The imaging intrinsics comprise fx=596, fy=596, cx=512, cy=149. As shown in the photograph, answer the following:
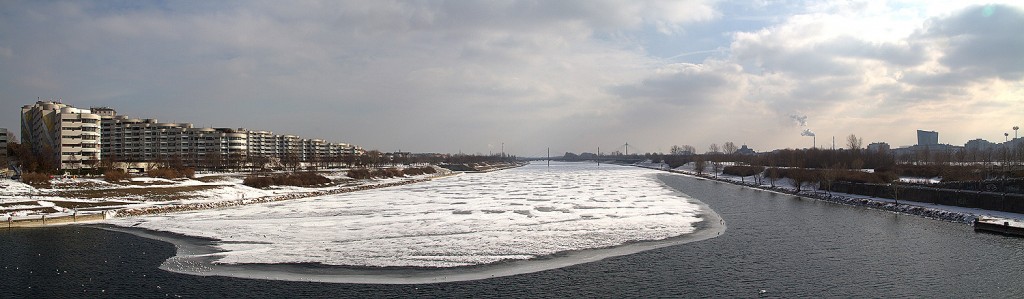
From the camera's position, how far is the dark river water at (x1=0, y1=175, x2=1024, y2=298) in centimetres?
1373

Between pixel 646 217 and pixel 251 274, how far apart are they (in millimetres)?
18591

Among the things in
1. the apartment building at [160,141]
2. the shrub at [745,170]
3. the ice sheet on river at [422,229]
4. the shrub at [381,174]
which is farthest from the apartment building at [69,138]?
the shrub at [745,170]

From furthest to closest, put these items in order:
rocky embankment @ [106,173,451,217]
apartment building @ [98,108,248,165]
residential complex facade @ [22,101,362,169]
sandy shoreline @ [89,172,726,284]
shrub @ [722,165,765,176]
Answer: apartment building @ [98,108,248,165], shrub @ [722,165,765,176], residential complex facade @ [22,101,362,169], rocky embankment @ [106,173,451,217], sandy shoreline @ [89,172,726,284]

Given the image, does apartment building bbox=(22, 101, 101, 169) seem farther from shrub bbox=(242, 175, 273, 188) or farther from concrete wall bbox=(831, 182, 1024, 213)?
concrete wall bbox=(831, 182, 1024, 213)

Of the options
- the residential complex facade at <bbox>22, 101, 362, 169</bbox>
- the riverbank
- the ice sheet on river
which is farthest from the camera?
the residential complex facade at <bbox>22, 101, 362, 169</bbox>

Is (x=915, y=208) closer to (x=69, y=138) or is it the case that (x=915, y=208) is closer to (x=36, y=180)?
(x=36, y=180)

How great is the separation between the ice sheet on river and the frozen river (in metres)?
0.04

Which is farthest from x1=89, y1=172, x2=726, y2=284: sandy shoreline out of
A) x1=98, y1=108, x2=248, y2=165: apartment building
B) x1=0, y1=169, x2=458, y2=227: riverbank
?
x1=98, y1=108, x2=248, y2=165: apartment building

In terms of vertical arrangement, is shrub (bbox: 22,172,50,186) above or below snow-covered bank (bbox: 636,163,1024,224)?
above

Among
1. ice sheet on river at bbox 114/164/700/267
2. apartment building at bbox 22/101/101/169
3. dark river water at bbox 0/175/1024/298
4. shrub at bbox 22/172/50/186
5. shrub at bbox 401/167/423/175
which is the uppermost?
apartment building at bbox 22/101/101/169

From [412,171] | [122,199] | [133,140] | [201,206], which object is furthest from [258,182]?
[133,140]

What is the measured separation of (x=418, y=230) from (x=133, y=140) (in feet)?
329

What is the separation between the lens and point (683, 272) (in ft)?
52.1

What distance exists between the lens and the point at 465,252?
18766 mm
